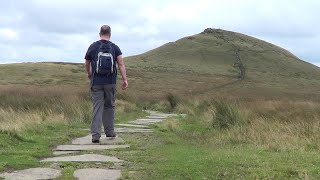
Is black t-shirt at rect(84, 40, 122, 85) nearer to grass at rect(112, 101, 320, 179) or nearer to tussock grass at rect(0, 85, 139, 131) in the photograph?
grass at rect(112, 101, 320, 179)

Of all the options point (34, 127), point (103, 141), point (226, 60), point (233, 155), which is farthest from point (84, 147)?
point (226, 60)

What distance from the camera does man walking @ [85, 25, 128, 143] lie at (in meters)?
8.27

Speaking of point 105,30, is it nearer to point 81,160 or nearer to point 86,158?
point 86,158

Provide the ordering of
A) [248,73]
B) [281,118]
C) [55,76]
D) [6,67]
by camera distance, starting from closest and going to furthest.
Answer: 1. [281,118]
2. [55,76]
3. [6,67]
4. [248,73]

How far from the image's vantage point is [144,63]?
115000 millimetres

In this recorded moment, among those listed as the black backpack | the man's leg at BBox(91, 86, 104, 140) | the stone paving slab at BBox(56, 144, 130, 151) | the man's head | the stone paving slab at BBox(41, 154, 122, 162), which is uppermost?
the man's head

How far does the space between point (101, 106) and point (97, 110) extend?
0.31 ft

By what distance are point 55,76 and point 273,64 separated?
202 feet

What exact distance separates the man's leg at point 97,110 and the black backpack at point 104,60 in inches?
13.4

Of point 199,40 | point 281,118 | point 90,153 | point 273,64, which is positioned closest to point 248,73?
point 273,64

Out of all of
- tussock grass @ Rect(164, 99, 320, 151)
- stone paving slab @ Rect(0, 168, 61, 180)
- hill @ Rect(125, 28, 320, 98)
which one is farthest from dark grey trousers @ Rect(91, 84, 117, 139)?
hill @ Rect(125, 28, 320, 98)

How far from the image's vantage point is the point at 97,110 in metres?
8.59

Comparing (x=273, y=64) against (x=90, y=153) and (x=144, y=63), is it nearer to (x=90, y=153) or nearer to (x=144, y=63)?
(x=144, y=63)

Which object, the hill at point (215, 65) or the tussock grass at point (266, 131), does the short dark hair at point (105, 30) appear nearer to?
the tussock grass at point (266, 131)
